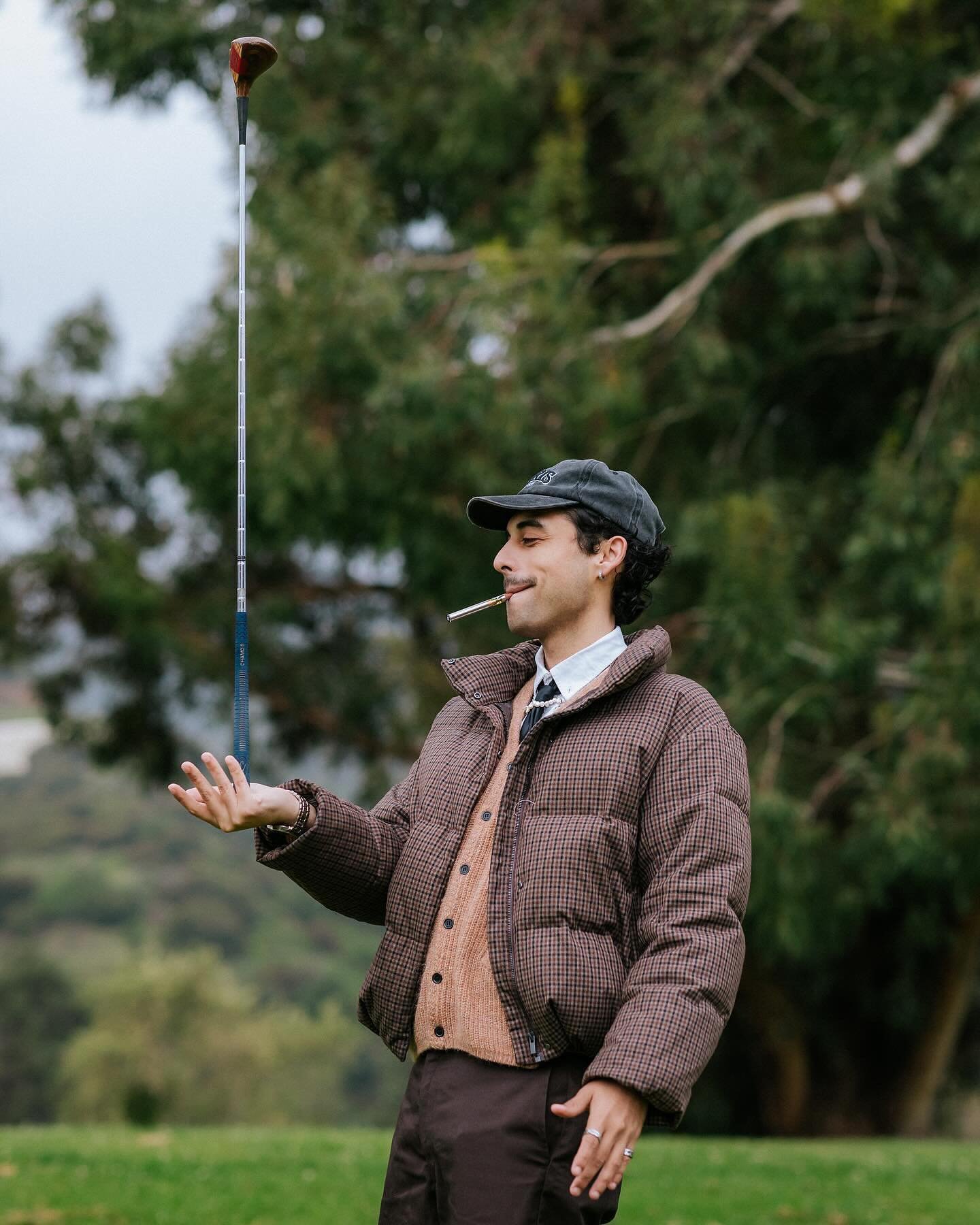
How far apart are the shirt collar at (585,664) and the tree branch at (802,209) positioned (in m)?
8.30

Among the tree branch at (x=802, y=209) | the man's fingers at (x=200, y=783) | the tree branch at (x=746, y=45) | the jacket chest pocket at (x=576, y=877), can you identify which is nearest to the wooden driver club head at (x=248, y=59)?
the man's fingers at (x=200, y=783)

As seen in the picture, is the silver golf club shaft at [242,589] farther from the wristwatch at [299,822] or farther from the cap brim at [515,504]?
the cap brim at [515,504]

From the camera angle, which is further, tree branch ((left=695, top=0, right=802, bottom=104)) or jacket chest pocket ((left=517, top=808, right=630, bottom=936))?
tree branch ((left=695, top=0, right=802, bottom=104))

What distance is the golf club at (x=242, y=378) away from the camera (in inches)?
107

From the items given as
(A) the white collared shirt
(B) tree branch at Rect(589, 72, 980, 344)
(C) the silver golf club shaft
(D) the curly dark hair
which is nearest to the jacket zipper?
(A) the white collared shirt

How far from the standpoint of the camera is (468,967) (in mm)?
2637

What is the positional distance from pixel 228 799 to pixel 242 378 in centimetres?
75

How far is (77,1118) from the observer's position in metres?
41.8

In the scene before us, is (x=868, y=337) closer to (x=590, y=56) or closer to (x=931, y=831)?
(x=590, y=56)

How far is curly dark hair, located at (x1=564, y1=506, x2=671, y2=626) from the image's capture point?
2824 millimetres

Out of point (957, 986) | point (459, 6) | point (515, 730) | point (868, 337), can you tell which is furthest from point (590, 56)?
point (515, 730)

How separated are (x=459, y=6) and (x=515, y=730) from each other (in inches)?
451

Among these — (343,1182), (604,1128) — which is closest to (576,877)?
(604,1128)

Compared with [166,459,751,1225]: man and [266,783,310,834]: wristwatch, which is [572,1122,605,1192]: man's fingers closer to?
[166,459,751,1225]: man
